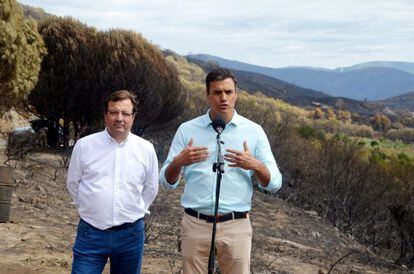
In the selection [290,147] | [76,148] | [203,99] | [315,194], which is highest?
[76,148]

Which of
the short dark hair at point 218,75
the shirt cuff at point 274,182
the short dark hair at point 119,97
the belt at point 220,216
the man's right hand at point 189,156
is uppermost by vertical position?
the short dark hair at point 218,75

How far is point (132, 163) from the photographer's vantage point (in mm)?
3457

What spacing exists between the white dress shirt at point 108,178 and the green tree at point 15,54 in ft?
34.3

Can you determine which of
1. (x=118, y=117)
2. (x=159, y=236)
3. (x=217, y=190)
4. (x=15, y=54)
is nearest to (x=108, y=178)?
(x=118, y=117)

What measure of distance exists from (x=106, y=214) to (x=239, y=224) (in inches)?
32.1

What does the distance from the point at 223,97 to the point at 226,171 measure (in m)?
0.44

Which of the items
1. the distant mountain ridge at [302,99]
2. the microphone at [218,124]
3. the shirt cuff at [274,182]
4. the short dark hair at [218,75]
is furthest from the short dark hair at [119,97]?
the distant mountain ridge at [302,99]

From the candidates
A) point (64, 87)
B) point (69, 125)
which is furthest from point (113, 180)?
point (69, 125)

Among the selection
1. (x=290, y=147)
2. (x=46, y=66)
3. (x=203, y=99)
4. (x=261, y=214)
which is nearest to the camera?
(x=261, y=214)

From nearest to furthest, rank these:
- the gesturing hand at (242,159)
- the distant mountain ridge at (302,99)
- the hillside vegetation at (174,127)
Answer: the gesturing hand at (242,159)
the hillside vegetation at (174,127)
the distant mountain ridge at (302,99)

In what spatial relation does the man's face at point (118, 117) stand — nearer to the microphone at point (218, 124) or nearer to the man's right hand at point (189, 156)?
the man's right hand at point (189, 156)

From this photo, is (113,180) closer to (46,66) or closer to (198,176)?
(198,176)

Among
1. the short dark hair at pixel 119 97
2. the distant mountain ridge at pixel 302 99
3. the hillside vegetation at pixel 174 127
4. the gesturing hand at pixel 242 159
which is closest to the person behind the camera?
the gesturing hand at pixel 242 159

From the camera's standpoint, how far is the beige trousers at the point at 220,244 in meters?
3.24
